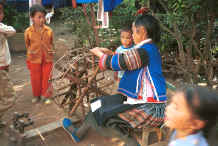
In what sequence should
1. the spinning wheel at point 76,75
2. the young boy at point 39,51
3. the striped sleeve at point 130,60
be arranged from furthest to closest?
the young boy at point 39,51
the spinning wheel at point 76,75
the striped sleeve at point 130,60

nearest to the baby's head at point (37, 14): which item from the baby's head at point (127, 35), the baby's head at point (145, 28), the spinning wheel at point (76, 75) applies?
the spinning wheel at point (76, 75)

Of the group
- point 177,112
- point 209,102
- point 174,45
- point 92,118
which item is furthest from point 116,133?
point 174,45

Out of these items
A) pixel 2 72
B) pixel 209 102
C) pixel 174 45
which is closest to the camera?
pixel 209 102

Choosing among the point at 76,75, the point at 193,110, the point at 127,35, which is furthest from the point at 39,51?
the point at 193,110

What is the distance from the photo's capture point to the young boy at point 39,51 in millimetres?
3910

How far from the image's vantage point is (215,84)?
4.46m

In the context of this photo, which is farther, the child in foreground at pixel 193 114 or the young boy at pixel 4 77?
the young boy at pixel 4 77

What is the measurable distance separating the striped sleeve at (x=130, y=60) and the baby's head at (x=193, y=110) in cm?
74

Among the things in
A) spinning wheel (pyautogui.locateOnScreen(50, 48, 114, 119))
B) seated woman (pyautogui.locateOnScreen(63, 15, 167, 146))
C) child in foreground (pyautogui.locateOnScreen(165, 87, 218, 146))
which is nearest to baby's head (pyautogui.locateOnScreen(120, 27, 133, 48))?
spinning wheel (pyautogui.locateOnScreen(50, 48, 114, 119))

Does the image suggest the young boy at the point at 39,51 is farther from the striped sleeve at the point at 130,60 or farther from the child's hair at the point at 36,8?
the striped sleeve at the point at 130,60

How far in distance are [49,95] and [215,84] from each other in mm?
3021

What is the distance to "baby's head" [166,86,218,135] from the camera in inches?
54.2

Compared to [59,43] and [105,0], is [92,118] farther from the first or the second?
[59,43]

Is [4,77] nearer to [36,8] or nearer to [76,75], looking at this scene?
[76,75]
